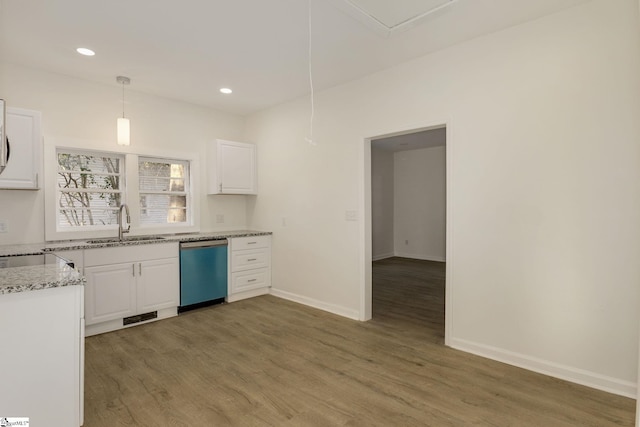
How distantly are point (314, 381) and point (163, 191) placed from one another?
324 cm

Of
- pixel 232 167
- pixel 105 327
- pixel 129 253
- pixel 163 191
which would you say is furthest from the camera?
pixel 232 167

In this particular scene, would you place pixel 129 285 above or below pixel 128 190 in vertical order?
below

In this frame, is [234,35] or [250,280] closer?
[234,35]

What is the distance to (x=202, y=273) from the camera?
4102mm

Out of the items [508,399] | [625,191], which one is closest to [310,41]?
[625,191]

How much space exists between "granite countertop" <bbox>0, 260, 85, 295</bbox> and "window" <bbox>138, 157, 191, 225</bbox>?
7.68 ft

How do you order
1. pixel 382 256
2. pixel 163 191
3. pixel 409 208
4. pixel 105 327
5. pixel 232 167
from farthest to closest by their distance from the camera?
1. pixel 409 208
2. pixel 382 256
3. pixel 232 167
4. pixel 163 191
5. pixel 105 327

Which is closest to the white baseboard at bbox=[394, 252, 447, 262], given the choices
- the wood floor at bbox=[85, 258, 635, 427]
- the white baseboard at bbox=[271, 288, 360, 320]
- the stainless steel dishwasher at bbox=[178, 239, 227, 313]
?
the wood floor at bbox=[85, 258, 635, 427]

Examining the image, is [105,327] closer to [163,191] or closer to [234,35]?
[163,191]

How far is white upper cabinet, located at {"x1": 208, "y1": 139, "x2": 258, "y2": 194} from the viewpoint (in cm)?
459

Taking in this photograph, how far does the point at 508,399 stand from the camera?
218 centimetres

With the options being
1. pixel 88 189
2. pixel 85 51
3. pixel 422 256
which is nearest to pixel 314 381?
pixel 88 189

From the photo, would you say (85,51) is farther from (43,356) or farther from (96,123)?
(43,356)

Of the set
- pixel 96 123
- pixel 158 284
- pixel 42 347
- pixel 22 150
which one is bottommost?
pixel 158 284
